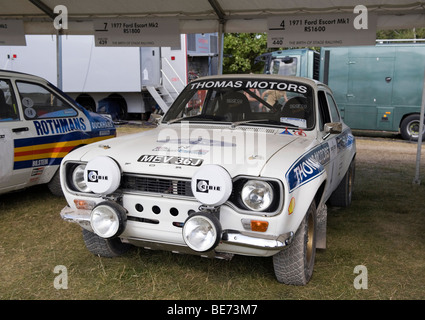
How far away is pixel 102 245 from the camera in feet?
12.2

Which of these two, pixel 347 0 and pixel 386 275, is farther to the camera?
pixel 347 0

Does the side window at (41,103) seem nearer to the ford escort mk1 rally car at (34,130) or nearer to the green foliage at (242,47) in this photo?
the ford escort mk1 rally car at (34,130)

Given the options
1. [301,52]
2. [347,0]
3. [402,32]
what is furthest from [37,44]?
[402,32]

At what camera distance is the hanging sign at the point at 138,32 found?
7.40 meters

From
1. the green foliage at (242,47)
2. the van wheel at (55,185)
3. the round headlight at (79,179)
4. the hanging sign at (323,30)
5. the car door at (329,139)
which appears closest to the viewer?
the round headlight at (79,179)

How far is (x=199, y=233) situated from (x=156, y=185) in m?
0.52

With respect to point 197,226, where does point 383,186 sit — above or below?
below

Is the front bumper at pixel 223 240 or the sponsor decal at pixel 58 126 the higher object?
the sponsor decal at pixel 58 126

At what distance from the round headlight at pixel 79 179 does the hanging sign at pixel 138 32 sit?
4563 millimetres

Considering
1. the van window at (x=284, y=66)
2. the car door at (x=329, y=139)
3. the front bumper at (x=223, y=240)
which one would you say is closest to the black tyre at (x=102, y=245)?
the front bumper at (x=223, y=240)

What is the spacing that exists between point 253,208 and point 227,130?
128 centimetres

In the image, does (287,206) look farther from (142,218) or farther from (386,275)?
(386,275)

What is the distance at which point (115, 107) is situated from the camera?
1594cm

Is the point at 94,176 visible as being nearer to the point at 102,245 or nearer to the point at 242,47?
the point at 102,245
